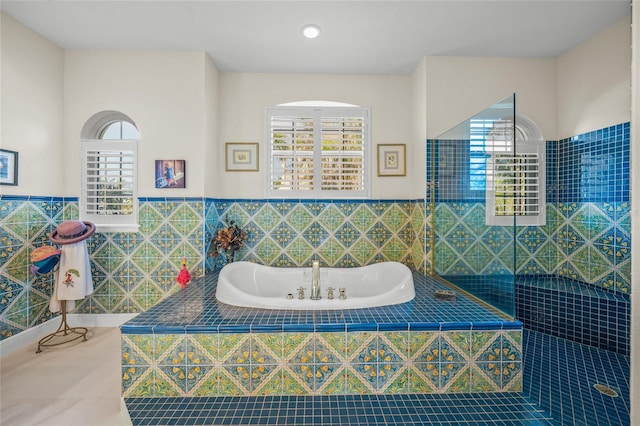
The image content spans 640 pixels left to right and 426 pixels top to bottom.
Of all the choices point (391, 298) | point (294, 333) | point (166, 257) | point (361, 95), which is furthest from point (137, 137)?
point (391, 298)

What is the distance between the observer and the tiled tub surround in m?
1.91

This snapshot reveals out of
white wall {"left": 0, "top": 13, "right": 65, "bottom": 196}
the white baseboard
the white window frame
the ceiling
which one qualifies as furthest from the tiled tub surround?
the ceiling

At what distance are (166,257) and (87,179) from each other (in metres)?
1.05

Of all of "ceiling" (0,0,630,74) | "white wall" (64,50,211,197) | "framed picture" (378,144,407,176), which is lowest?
"framed picture" (378,144,407,176)

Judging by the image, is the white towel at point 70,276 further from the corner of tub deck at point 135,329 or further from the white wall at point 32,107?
the corner of tub deck at point 135,329

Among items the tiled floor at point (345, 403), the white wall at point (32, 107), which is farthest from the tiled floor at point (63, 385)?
the white wall at point (32, 107)

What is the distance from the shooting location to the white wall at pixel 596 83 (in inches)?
104

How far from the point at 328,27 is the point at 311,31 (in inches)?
5.4

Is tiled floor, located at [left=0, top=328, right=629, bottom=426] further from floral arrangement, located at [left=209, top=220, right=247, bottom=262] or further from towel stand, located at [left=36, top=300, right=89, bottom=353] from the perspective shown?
floral arrangement, located at [left=209, top=220, right=247, bottom=262]

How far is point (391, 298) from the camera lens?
232 cm

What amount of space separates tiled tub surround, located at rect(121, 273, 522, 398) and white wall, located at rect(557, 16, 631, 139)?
78.9 inches

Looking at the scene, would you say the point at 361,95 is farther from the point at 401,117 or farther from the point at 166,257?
the point at 166,257

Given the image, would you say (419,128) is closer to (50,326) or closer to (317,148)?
(317,148)

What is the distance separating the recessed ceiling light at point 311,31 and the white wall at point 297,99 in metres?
0.75
